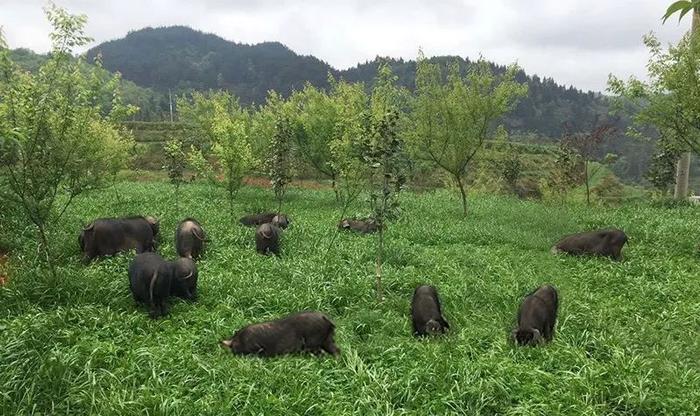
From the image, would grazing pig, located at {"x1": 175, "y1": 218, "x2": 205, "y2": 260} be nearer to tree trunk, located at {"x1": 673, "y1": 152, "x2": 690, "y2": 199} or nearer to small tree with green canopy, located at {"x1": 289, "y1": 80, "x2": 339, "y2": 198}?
small tree with green canopy, located at {"x1": 289, "y1": 80, "x2": 339, "y2": 198}

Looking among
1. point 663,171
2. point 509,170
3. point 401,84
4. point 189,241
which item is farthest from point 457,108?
point 401,84

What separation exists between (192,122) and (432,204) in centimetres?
1786

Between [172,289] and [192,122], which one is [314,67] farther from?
[172,289]

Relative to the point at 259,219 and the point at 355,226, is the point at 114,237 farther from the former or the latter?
the point at 355,226

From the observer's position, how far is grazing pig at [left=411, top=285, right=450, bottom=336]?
833 centimetres

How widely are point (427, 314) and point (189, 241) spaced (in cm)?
620

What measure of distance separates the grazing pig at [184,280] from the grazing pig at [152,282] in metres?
0.17

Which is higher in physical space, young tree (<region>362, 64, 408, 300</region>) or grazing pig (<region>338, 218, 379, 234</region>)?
young tree (<region>362, 64, 408, 300</region>)

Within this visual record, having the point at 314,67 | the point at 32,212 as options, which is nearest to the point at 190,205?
the point at 32,212

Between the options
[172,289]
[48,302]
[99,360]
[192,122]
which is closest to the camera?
[99,360]

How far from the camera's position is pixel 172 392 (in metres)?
6.20

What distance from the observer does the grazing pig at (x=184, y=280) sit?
31.2 feet

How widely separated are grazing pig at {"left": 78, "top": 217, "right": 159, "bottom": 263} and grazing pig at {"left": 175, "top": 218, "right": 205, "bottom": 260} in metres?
0.87

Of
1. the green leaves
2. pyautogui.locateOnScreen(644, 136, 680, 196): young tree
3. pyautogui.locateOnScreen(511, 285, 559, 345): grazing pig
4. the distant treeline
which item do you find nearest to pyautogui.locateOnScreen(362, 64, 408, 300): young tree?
pyautogui.locateOnScreen(511, 285, 559, 345): grazing pig
